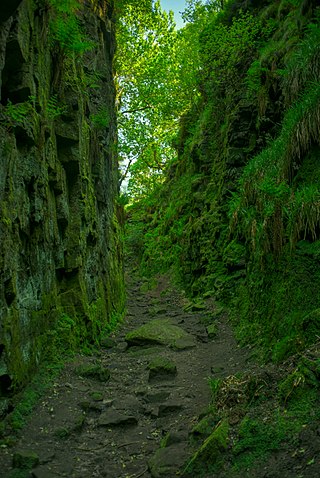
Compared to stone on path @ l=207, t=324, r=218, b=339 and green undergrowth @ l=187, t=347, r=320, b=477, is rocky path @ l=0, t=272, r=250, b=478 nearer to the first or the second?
stone on path @ l=207, t=324, r=218, b=339

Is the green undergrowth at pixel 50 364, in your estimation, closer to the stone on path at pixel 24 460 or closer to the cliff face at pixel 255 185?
the stone on path at pixel 24 460

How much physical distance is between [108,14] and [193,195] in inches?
316

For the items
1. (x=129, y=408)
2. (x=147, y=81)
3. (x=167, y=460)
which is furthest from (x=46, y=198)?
(x=147, y=81)

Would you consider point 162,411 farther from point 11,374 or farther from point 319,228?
point 319,228

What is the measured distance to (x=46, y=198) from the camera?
24.8ft

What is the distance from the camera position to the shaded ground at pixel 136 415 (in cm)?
412

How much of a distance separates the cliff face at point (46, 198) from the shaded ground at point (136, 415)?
684mm

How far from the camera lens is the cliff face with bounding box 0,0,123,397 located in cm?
569

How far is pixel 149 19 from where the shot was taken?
853 inches

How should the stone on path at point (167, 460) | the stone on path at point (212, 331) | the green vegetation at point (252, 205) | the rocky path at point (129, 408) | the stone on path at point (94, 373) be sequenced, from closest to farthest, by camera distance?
1. the stone on path at point (167, 460)
2. the rocky path at point (129, 408)
3. the green vegetation at point (252, 205)
4. the stone on path at point (94, 373)
5. the stone on path at point (212, 331)

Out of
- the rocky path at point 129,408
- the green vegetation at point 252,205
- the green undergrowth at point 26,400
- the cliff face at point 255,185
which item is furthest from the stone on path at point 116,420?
the cliff face at point 255,185

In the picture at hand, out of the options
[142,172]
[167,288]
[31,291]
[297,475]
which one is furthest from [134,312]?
[142,172]

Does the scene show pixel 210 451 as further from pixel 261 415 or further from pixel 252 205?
pixel 252 205

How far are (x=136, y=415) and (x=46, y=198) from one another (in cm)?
409
